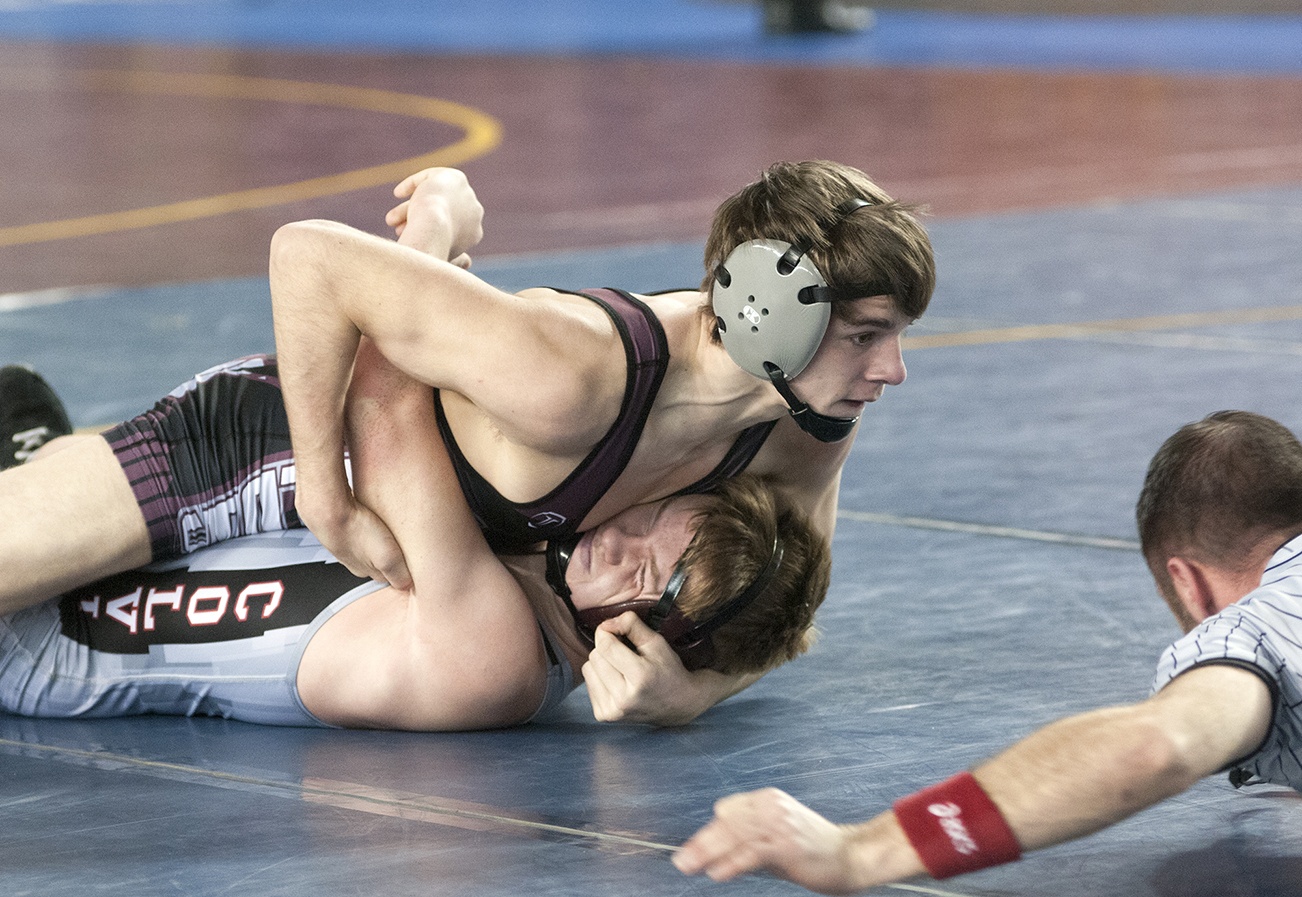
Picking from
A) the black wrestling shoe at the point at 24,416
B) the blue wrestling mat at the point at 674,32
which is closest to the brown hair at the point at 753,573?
the black wrestling shoe at the point at 24,416

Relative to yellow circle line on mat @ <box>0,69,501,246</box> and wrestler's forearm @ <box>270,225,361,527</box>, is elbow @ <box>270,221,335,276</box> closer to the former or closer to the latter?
wrestler's forearm @ <box>270,225,361,527</box>

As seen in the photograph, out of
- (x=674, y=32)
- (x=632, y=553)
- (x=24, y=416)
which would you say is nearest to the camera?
(x=632, y=553)

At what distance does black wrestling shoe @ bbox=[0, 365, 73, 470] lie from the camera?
4773 mm

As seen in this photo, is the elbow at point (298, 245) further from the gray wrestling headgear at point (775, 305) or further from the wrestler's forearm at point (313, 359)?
the gray wrestling headgear at point (775, 305)

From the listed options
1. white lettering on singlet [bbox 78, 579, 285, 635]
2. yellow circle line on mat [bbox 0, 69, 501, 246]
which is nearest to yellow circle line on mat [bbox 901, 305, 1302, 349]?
white lettering on singlet [bbox 78, 579, 285, 635]

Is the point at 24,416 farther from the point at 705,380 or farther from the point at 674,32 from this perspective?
the point at 674,32

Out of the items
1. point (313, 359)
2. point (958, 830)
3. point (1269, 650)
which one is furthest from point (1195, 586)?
point (313, 359)

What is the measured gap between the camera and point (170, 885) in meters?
3.11

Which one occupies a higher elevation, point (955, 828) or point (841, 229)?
point (841, 229)

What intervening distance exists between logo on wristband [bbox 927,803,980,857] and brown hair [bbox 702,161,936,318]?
1.11 m

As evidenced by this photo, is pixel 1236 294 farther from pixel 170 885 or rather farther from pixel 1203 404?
pixel 170 885

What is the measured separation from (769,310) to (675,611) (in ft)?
2.10

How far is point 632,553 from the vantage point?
152 inches

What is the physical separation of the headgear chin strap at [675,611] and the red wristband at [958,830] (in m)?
1.05
